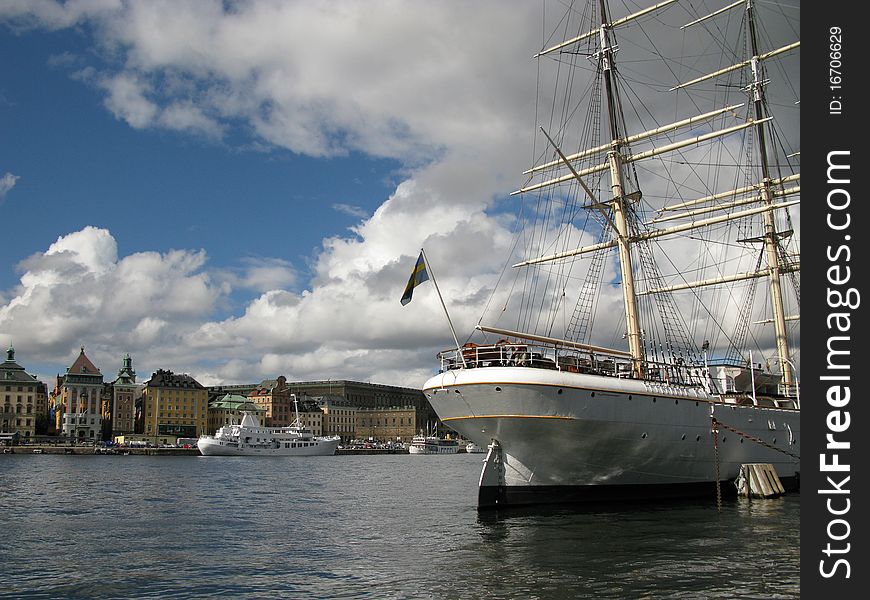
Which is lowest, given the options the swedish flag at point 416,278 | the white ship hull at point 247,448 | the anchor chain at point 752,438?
the white ship hull at point 247,448

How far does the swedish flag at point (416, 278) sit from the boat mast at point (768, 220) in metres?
33.1

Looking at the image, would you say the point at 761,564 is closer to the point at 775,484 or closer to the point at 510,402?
the point at 510,402

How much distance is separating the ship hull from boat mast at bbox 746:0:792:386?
19.4m

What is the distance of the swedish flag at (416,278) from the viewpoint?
108 ft

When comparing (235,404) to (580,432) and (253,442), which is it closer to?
(253,442)

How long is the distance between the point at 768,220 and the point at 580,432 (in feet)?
113

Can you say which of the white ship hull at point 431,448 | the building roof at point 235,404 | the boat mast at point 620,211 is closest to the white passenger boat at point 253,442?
A: the white ship hull at point 431,448

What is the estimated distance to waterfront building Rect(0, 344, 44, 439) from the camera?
157875 mm

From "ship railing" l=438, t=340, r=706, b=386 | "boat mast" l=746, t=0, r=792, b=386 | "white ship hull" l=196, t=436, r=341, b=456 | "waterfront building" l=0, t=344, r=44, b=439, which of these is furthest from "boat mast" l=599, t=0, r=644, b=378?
"waterfront building" l=0, t=344, r=44, b=439

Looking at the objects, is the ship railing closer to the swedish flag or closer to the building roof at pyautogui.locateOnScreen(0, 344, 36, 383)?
the swedish flag

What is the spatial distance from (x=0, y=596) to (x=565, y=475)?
22278 mm

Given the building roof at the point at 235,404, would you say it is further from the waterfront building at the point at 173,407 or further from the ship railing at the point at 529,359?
the ship railing at the point at 529,359

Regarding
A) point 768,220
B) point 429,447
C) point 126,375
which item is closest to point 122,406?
point 126,375
